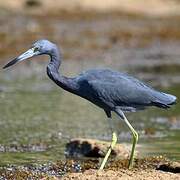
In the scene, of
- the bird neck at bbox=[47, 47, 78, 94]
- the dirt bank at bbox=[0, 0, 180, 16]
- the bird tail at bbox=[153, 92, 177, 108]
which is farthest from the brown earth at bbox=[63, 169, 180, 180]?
the dirt bank at bbox=[0, 0, 180, 16]

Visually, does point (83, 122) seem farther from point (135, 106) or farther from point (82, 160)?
point (135, 106)

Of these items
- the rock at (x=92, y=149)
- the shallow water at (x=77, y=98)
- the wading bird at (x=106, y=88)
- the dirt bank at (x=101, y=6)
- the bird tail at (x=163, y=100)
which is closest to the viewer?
the wading bird at (x=106, y=88)

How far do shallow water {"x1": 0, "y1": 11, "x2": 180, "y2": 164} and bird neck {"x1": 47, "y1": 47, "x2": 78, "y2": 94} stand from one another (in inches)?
82.6

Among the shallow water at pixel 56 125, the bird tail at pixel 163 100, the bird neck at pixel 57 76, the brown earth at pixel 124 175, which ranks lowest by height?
the shallow water at pixel 56 125

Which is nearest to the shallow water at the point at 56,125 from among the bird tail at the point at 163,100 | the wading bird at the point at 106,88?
the bird tail at the point at 163,100

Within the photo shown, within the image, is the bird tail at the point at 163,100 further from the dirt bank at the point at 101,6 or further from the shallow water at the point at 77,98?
the dirt bank at the point at 101,6

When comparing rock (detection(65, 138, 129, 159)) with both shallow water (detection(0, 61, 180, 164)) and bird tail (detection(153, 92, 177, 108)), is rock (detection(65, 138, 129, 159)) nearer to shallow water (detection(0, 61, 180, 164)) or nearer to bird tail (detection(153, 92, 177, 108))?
shallow water (detection(0, 61, 180, 164))

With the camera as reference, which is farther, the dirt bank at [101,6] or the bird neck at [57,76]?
the dirt bank at [101,6]

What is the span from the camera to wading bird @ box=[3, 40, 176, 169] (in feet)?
31.7

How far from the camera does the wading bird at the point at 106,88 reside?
9.65 m

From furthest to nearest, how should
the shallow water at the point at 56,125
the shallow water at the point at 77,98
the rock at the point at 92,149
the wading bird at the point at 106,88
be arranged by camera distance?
1. the shallow water at the point at 77,98
2. the shallow water at the point at 56,125
3. the rock at the point at 92,149
4. the wading bird at the point at 106,88

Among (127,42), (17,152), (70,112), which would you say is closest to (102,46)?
(127,42)

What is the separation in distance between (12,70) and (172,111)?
7636 millimetres

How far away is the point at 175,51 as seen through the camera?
28.7 m
